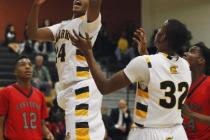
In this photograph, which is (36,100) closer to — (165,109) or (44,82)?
(165,109)

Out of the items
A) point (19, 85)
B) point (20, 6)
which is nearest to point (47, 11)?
point (20, 6)

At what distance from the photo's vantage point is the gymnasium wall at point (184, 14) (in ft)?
61.6

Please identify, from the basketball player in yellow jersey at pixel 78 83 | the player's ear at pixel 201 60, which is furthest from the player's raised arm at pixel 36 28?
the player's ear at pixel 201 60

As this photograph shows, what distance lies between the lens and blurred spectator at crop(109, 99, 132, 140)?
12.2 meters

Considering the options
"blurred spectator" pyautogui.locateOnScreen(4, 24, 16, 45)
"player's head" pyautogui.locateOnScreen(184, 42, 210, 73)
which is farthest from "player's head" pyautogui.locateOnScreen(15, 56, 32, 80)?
"blurred spectator" pyautogui.locateOnScreen(4, 24, 16, 45)

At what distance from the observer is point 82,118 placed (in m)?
5.14

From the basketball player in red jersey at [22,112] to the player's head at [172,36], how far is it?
265cm

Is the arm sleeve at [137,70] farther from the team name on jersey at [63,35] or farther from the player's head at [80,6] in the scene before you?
the player's head at [80,6]

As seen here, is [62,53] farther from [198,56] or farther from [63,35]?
[198,56]

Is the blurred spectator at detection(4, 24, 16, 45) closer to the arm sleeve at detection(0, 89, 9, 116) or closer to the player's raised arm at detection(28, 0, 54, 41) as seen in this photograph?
the arm sleeve at detection(0, 89, 9, 116)

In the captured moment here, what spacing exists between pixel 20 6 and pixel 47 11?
3.23ft

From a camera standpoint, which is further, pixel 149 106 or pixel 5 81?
pixel 5 81

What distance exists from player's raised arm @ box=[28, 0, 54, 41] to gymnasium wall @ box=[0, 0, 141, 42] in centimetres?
1316

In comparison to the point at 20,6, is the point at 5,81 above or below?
below
